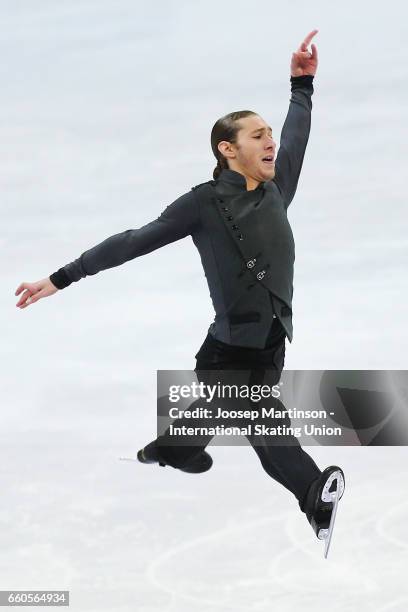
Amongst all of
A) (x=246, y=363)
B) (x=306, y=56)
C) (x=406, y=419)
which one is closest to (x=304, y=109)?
(x=306, y=56)

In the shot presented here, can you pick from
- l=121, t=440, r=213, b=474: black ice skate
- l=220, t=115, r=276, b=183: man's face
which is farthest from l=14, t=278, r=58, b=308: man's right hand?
l=220, t=115, r=276, b=183: man's face

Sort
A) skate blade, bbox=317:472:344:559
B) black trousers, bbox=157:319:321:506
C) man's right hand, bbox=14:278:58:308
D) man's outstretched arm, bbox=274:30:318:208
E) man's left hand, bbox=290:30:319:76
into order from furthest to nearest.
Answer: man's left hand, bbox=290:30:319:76
man's outstretched arm, bbox=274:30:318:208
man's right hand, bbox=14:278:58:308
black trousers, bbox=157:319:321:506
skate blade, bbox=317:472:344:559

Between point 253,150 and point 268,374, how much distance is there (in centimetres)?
118

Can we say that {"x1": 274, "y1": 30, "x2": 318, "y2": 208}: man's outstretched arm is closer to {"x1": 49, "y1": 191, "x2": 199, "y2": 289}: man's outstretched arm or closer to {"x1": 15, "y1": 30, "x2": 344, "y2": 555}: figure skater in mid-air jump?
{"x1": 15, "y1": 30, "x2": 344, "y2": 555}: figure skater in mid-air jump

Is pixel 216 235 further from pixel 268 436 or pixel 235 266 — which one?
pixel 268 436

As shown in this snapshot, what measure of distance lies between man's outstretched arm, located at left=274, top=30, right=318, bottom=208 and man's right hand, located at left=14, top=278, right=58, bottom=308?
1.37 meters

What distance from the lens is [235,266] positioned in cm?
525

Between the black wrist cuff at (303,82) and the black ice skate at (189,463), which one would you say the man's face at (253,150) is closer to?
the black wrist cuff at (303,82)

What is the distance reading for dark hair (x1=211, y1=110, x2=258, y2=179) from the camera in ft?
17.8

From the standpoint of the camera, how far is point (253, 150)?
5.38 m

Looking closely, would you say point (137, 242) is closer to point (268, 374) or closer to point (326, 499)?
point (268, 374)

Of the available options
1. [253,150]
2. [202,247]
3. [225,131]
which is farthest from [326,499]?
[225,131]

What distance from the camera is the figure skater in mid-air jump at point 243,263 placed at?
523 cm

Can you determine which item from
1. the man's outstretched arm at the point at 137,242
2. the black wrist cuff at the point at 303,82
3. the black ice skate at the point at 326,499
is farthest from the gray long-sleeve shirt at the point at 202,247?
the black ice skate at the point at 326,499
